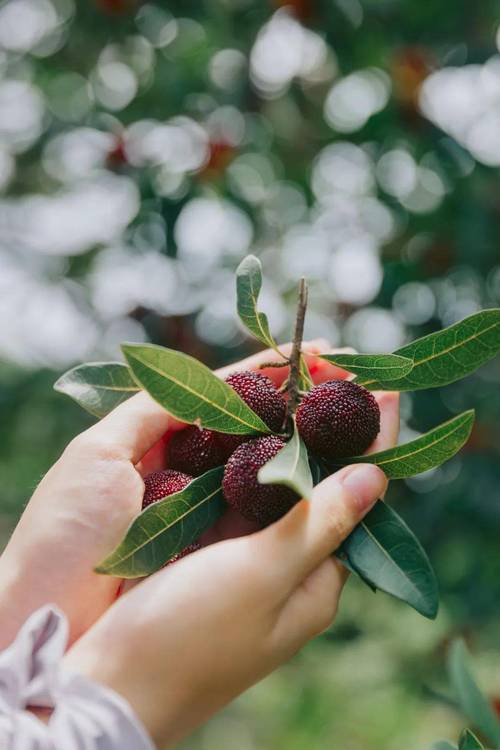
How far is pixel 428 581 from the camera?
88cm

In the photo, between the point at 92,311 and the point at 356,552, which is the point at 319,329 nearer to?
the point at 92,311

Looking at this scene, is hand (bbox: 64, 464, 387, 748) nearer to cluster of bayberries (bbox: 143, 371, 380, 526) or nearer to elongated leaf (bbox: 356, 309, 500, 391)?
cluster of bayberries (bbox: 143, 371, 380, 526)

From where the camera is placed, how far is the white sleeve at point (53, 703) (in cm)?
77

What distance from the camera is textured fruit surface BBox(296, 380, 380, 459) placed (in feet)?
3.37

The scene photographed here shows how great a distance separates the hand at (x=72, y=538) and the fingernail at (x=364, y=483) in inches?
11.4

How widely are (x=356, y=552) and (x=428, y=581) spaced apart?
0.09 metres

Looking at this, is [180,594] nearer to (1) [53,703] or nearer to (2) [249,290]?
(1) [53,703]

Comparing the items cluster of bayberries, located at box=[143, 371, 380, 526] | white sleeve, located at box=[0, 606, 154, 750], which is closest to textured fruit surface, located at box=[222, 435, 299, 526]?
cluster of bayberries, located at box=[143, 371, 380, 526]

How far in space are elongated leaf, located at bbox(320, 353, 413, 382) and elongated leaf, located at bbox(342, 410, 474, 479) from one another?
0.29 ft

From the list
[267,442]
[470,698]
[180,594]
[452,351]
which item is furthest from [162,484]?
[470,698]

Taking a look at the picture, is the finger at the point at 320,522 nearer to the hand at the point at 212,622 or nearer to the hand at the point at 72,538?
the hand at the point at 212,622

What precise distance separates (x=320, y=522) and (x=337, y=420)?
0.17 metres

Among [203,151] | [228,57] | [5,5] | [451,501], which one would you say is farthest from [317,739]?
[5,5]

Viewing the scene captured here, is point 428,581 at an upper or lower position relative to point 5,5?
lower
